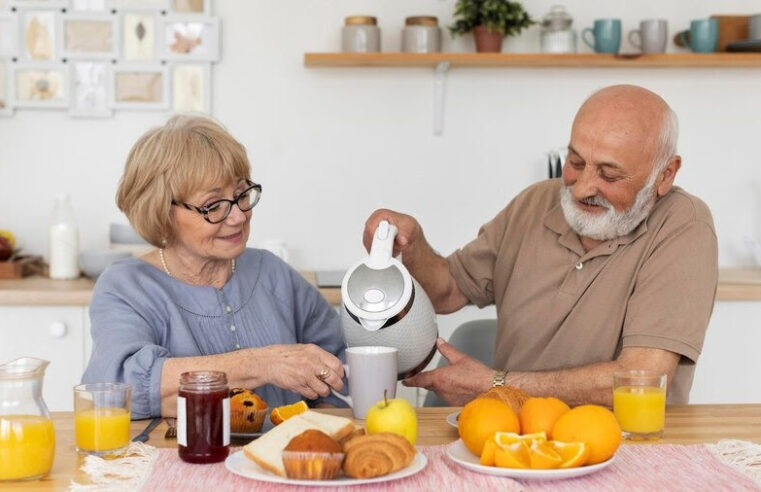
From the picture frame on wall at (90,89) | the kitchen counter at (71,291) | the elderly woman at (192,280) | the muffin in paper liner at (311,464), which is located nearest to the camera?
the muffin in paper liner at (311,464)

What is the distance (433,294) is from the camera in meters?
2.47

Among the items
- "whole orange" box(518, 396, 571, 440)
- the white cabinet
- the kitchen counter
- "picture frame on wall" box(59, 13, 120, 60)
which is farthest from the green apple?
"picture frame on wall" box(59, 13, 120, 60)

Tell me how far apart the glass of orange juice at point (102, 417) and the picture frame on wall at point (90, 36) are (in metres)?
2.22

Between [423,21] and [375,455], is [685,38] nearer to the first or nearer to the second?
[423,21]

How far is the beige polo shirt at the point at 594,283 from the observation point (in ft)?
6.61

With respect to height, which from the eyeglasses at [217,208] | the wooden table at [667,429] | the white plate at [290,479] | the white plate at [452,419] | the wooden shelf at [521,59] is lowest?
the wooden table at [667,429]

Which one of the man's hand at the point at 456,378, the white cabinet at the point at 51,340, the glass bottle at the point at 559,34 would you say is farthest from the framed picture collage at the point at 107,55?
the man's hand at the point at 456,378

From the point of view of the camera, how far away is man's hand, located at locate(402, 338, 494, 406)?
1.93 meters

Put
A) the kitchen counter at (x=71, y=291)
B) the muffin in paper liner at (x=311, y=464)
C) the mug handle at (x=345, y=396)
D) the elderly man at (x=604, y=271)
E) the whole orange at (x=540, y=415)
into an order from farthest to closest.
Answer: the kitchen counter at (x=71, y=291) < the elderly man at (x=604, y=271) < the mug handle at (x=345, y=396) < the whole orange at (x=540, y=415) < the muffin in paper liner at (x=311, y=464)

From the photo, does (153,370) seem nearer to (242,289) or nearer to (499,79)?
(242,289)

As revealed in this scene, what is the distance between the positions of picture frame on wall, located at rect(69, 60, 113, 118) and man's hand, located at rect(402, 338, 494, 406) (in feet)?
6.51

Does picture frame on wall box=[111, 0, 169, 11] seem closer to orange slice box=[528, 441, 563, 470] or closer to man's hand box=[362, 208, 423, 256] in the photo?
man's hand box=[362, 208, 423, 256]

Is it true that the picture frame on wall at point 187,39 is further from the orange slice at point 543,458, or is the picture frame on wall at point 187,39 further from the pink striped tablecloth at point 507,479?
the orange slice at point 543,458

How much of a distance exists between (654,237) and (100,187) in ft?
6.79
